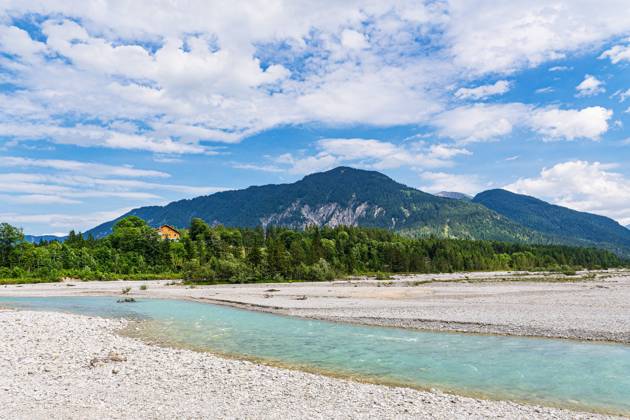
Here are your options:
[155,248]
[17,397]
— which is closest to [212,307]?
[17,397]

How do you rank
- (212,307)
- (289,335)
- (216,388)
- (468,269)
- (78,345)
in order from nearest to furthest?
1. (216,388)
2. (78,345)
3. (289,335)
4. (212,307)
5. (468,269)

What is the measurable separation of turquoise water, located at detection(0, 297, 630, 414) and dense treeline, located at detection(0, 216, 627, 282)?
59.1m

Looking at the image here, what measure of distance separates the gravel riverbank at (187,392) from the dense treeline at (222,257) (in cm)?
7157

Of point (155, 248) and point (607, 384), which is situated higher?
point (155, 248)

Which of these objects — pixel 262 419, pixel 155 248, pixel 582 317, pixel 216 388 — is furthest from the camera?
pixel 155 248

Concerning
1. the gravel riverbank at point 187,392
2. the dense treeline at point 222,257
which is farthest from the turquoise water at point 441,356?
the dense treeline at point 222,257

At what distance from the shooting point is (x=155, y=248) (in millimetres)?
122125

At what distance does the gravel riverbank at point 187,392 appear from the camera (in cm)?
1358

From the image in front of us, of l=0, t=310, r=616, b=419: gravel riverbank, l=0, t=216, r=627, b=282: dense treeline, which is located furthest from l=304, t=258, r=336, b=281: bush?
l=0, t=310, r=616, b=419: gravel riverbank

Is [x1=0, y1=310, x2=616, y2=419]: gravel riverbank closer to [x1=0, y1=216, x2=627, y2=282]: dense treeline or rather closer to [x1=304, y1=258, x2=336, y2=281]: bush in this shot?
[x1=0, y1=216, x2=627, y2=282]: dense treeline

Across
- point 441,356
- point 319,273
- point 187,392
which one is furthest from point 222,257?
point 187,392

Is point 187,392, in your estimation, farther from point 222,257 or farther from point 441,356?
point 222,257

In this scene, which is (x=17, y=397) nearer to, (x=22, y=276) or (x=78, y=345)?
(x=78, y=345)

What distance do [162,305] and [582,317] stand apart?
4719 cm
